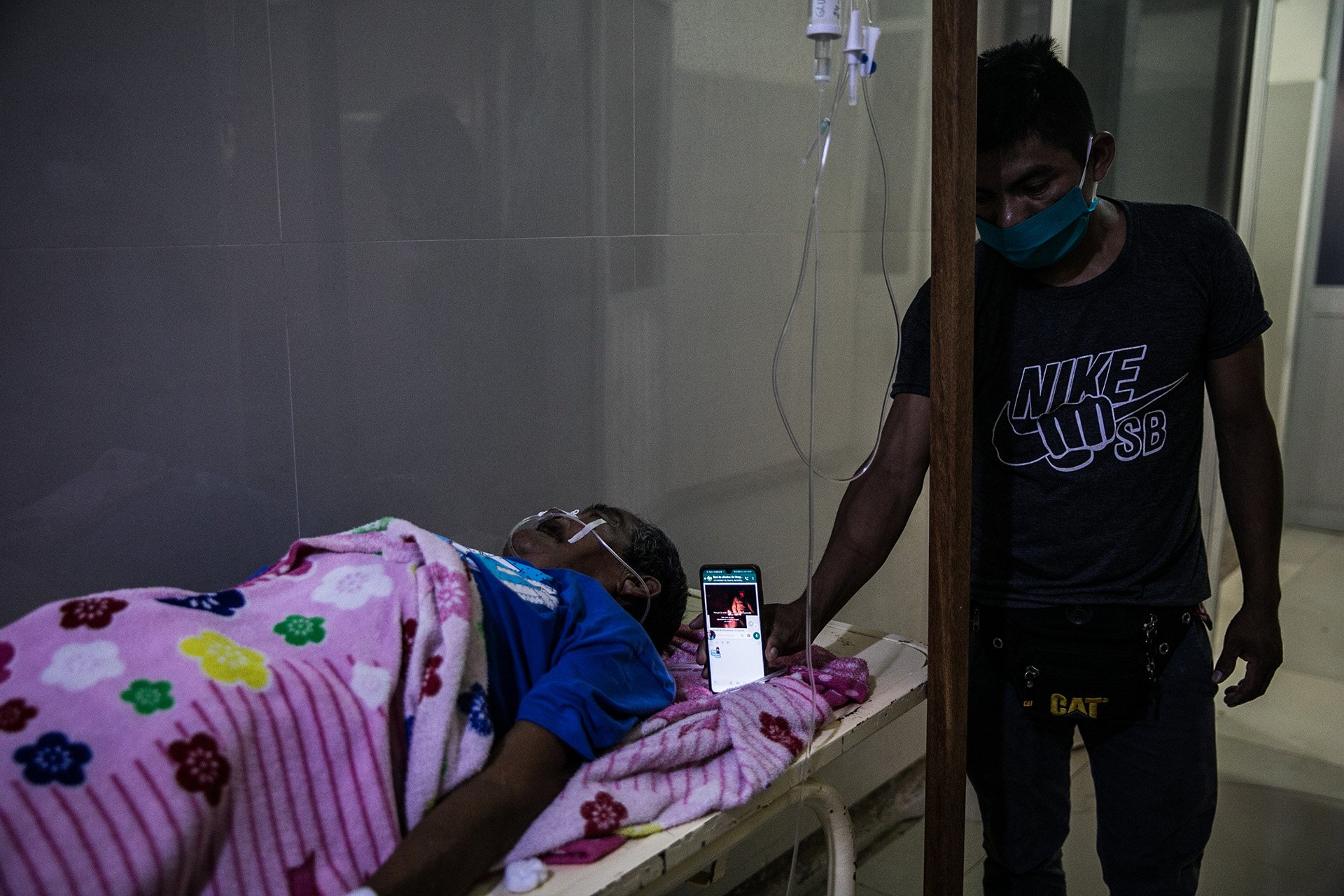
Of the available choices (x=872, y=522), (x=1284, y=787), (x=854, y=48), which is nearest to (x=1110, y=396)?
(x=872, y=522)

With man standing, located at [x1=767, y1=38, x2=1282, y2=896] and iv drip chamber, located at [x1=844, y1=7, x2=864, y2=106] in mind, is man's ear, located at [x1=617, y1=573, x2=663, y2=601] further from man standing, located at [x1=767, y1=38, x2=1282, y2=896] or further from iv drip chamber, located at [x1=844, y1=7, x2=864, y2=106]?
iv drip chamber, located at [x1=844, y1=7, x2=864, y2=106]

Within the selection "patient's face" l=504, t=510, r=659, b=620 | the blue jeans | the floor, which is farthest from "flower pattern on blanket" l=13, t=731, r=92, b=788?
the floor

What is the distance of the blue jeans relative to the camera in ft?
5.01

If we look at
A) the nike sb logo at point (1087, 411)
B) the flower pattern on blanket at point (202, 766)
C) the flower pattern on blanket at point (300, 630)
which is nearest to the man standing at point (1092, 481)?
the nike sb logo at point (1087, 411)

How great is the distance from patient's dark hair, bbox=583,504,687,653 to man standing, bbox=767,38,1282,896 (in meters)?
0.18

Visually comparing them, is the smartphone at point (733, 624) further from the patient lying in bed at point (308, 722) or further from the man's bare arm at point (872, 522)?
the patient lying in bed at point (308, 722)

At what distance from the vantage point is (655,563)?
1631 millimetres

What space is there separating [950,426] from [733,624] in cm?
42

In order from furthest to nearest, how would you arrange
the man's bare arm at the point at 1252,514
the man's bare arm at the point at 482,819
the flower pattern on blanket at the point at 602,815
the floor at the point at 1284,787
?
the floor at the point at 1284,787 → the man's bare arm at the point at 1252,514 → the flower pattern on blanket at the point at 602,815 → the man's bare arm at the point at 482,819

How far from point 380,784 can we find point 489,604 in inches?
10.8

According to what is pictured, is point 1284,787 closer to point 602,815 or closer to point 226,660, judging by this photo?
point 602,815

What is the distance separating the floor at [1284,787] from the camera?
7.64 feet

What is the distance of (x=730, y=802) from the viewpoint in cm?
121

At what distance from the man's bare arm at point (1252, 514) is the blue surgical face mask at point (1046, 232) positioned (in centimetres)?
28
